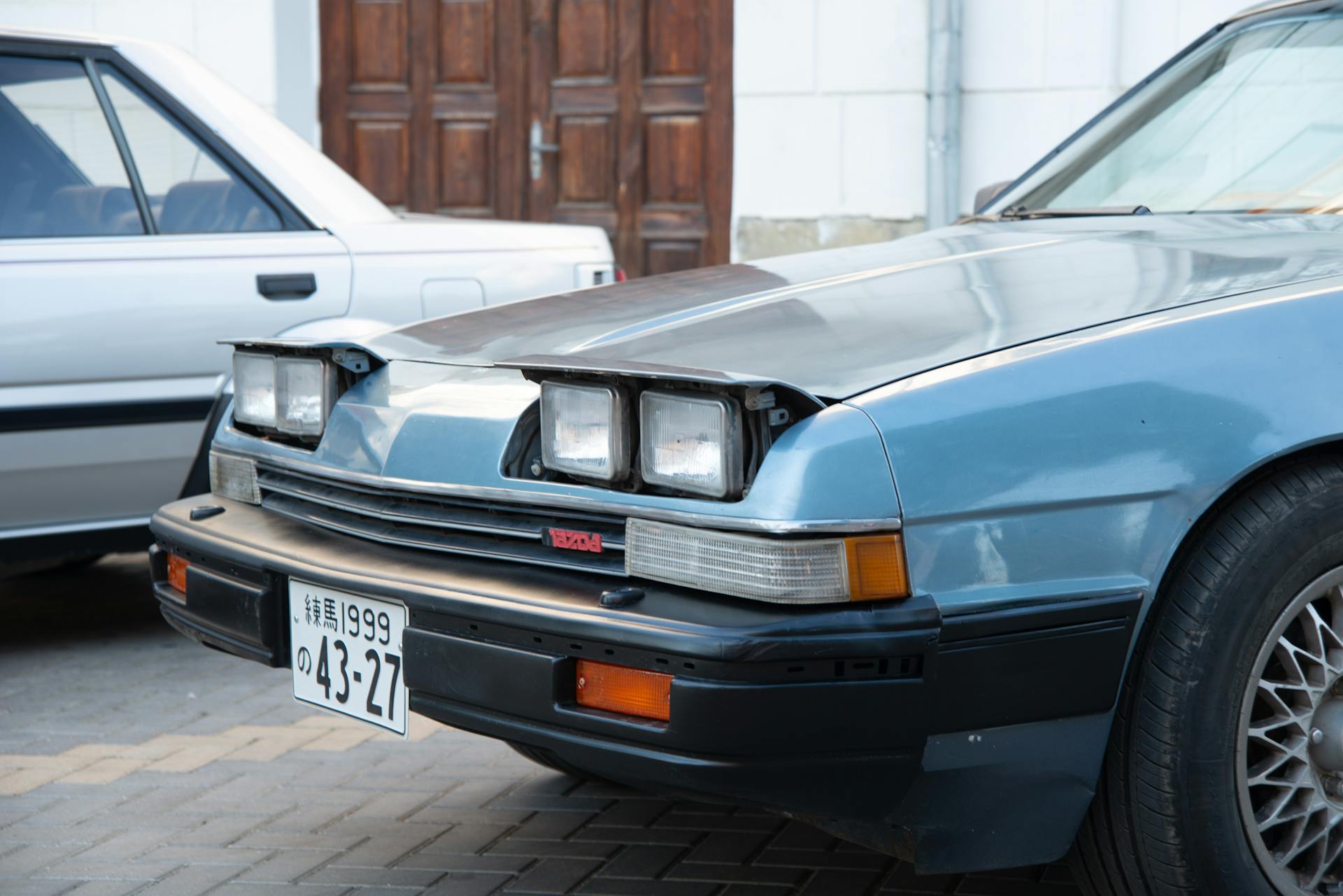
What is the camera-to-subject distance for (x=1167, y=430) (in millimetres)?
2086

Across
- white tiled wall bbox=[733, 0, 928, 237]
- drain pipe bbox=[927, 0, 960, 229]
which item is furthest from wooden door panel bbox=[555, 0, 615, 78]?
drain pipe bbox=[927, 0, 960, 229]

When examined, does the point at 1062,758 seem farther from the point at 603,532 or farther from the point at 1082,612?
the point at 603,532

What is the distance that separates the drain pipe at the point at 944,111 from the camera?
24.9 feet

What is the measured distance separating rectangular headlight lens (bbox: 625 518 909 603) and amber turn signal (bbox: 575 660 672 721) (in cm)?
14

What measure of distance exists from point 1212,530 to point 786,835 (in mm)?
1157

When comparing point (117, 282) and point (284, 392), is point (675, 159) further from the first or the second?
point (284, 392)

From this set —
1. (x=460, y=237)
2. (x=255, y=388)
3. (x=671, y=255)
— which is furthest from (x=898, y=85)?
(x=255, y=388)

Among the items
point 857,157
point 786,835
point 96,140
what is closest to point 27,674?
point 96,140

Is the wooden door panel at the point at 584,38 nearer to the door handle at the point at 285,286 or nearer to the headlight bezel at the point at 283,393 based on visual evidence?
the door handle at the point at 285,286

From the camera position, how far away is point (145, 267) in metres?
4.23

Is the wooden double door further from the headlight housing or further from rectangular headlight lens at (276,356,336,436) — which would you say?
rectangular headlight lens at (276,356,336,436)

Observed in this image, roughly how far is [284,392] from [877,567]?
1.31 m

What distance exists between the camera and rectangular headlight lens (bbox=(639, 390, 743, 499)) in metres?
1.98

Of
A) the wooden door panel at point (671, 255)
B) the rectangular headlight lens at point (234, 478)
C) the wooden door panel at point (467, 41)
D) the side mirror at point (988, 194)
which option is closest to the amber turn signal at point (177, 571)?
the rectangular headlight lens at point (234, 478)
